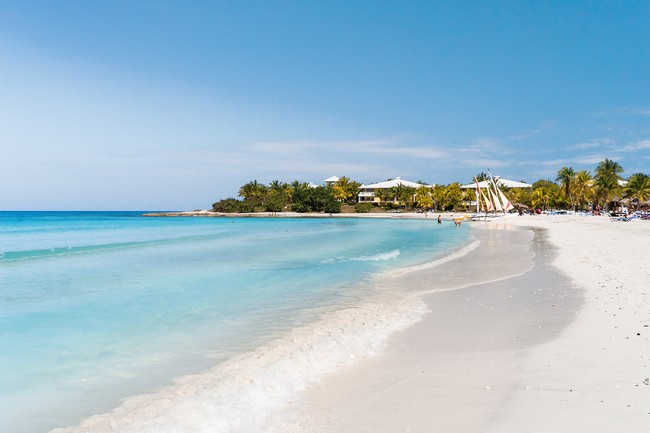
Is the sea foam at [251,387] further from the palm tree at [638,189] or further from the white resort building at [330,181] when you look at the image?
the white resort building at [330,181]

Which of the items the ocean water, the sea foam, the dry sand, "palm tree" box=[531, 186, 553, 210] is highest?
"palm tree" box=[531, 186, 553, 210]

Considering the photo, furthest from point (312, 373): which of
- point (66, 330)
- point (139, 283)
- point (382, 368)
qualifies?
point (139, 283)

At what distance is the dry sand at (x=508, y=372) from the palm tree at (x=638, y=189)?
81874mm

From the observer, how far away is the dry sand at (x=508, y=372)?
189 inches

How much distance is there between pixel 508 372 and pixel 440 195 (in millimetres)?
A: 119521

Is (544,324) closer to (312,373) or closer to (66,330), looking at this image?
(312,373)

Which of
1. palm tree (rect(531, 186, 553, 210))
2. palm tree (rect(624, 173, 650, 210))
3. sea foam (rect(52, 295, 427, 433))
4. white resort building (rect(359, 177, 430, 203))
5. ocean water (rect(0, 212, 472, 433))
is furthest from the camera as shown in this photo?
white resort building (rect(359, 177, 430, 203))

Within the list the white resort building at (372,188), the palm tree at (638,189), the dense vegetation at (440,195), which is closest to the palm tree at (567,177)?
the dense vegetation at (440,195)

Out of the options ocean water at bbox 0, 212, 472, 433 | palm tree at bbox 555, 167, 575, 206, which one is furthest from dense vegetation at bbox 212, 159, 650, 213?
ocean water at bbox 0, 212, 472, 433

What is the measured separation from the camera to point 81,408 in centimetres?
587

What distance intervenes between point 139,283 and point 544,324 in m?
14.8

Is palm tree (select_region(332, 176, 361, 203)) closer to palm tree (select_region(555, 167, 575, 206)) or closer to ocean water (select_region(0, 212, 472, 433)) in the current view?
palm tree (select_region(555, 167, 575, 206))

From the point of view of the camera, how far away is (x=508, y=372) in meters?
6.26

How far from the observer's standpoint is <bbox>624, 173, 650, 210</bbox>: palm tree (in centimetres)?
7756
